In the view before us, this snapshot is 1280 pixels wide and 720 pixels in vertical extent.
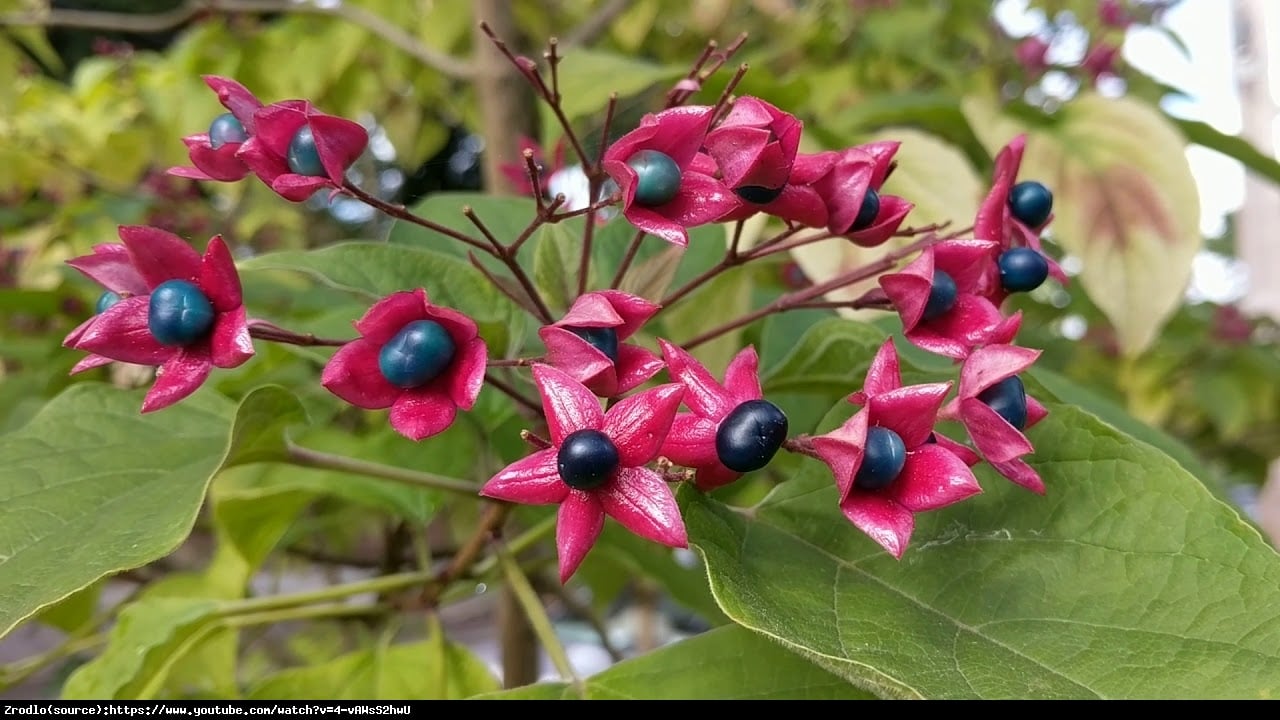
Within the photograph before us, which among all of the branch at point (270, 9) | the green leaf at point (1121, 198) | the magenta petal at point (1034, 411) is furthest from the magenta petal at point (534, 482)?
the branch at point (270, 9)

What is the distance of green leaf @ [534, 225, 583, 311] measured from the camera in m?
0.46

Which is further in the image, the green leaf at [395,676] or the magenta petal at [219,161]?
the green leaf at [395,676]

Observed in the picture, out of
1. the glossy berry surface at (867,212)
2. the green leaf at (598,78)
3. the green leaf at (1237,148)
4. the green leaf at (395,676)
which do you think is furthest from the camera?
the green leaf at (1237,148)

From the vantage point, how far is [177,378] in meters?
0.36

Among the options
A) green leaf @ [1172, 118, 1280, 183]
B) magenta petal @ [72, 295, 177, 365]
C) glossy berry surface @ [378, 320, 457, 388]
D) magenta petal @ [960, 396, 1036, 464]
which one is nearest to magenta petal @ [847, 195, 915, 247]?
magenta petal @ [960, 396, 1036, 464]

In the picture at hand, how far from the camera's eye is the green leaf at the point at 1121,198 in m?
0.81

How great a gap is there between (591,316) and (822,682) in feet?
0.76

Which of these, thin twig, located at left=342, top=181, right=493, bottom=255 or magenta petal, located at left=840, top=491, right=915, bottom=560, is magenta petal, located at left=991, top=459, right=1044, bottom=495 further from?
thin twig, located at left=342, top=181, right=493, bottom=255

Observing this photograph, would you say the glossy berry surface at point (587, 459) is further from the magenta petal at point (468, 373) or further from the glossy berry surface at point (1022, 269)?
the glossy berry surface at point (1022, 269)

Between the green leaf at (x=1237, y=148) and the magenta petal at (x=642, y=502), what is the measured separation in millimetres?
945

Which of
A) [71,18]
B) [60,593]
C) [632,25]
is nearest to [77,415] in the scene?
[60,593]

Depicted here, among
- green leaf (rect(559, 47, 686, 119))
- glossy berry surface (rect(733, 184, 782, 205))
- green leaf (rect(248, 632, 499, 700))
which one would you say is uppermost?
glossy berry surface (rect(733, 184, 782, 205))
